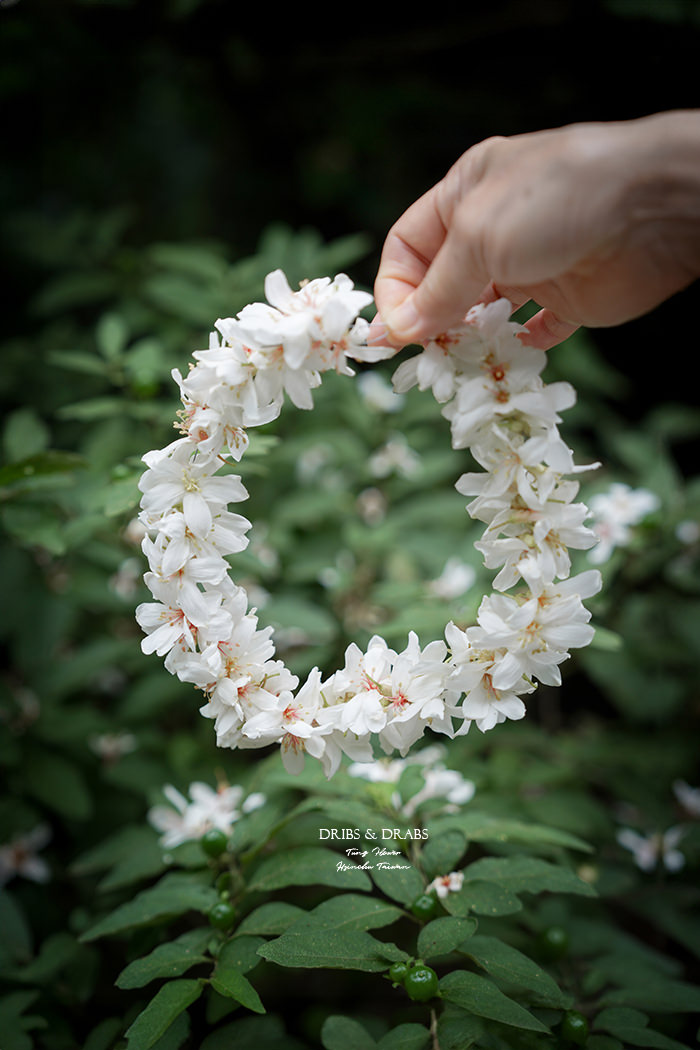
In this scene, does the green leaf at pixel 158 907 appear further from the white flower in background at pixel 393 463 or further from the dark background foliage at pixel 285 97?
the dark background foliage at pixel 285 97

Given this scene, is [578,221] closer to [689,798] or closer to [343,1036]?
[343,1036]

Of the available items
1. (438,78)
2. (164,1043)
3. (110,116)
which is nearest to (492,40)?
(438,78)

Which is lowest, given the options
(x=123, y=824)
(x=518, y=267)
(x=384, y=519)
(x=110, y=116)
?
(x=123, y=824)

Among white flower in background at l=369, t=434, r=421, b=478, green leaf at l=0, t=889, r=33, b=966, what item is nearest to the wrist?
white flower in background at l=369, t=434, r=421, b=478

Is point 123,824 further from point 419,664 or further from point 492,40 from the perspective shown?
point 492,40

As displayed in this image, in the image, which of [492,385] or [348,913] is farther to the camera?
[348,913]

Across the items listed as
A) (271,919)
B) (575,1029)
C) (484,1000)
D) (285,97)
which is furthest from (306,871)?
(285,97)

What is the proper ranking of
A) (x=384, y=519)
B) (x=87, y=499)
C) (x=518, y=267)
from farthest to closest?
(x=384, y=519), (x=87, y=499), (x=518, y=267)

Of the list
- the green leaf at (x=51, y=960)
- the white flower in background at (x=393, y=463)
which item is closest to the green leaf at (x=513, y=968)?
the green leaf at (x=51, y=960)

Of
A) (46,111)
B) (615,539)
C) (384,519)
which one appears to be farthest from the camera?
(46,111)
